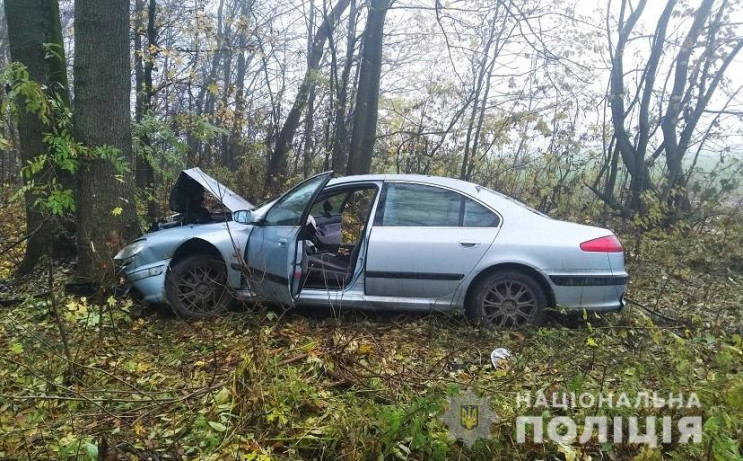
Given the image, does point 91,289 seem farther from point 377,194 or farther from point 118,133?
point 377,194

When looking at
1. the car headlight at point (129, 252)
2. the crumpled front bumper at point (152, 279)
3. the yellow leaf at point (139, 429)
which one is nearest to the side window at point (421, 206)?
the crumpled front bumper at point (152, 279)

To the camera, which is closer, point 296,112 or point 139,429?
point 139,429

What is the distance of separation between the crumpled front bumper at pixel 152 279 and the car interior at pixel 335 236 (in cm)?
138

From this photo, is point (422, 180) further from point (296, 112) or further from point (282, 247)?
point (296, 112)

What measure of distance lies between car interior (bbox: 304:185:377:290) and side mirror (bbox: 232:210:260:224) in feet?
2.09

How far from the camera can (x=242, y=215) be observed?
4480mm

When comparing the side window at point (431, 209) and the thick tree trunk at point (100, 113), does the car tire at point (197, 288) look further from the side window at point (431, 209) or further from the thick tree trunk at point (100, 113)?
the side window at point (431, 209)

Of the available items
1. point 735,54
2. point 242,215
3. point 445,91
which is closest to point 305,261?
point 242,215

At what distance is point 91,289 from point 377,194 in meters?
3.12

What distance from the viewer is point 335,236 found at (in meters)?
6.13

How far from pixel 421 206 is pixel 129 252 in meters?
2.91

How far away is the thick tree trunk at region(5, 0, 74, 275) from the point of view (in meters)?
5.34

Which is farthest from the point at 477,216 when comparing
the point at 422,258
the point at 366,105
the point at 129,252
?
the point at 366,105

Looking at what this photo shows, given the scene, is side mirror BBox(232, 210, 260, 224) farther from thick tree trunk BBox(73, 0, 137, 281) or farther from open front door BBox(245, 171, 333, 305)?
thick tree trunk BBox(73, 0, 137, 281)
